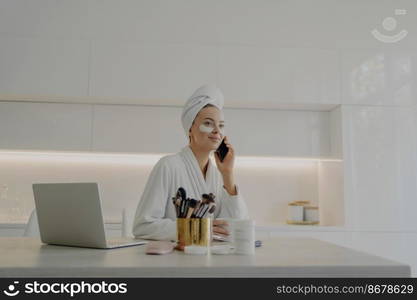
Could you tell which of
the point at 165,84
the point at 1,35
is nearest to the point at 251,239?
the point at 165,84

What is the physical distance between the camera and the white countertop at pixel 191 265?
2.98ft

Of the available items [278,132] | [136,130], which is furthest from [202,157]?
[278,132]

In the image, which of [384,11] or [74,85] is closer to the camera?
[74,85]

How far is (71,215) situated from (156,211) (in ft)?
1.48

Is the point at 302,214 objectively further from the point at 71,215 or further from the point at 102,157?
the point at 71,215

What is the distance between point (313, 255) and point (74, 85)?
265 centimetres

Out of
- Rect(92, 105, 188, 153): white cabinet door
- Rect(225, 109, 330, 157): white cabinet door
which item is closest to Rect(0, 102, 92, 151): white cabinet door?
Rect(92, 105, 188, 153): white cabinet door

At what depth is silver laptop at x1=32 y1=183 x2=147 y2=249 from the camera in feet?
4.05

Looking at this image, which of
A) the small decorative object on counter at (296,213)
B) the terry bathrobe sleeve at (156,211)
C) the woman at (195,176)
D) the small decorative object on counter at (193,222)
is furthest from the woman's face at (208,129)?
the small decorative object on counter at (296,213)

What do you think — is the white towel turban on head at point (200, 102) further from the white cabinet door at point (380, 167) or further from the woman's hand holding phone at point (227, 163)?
the white cabinet door at point (380, 167)

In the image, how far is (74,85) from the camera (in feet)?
10.9

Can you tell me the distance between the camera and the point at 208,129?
6.19 feet

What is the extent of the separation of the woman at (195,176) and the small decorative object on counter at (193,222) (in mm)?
317

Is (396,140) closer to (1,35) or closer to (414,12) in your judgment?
(414,12)
